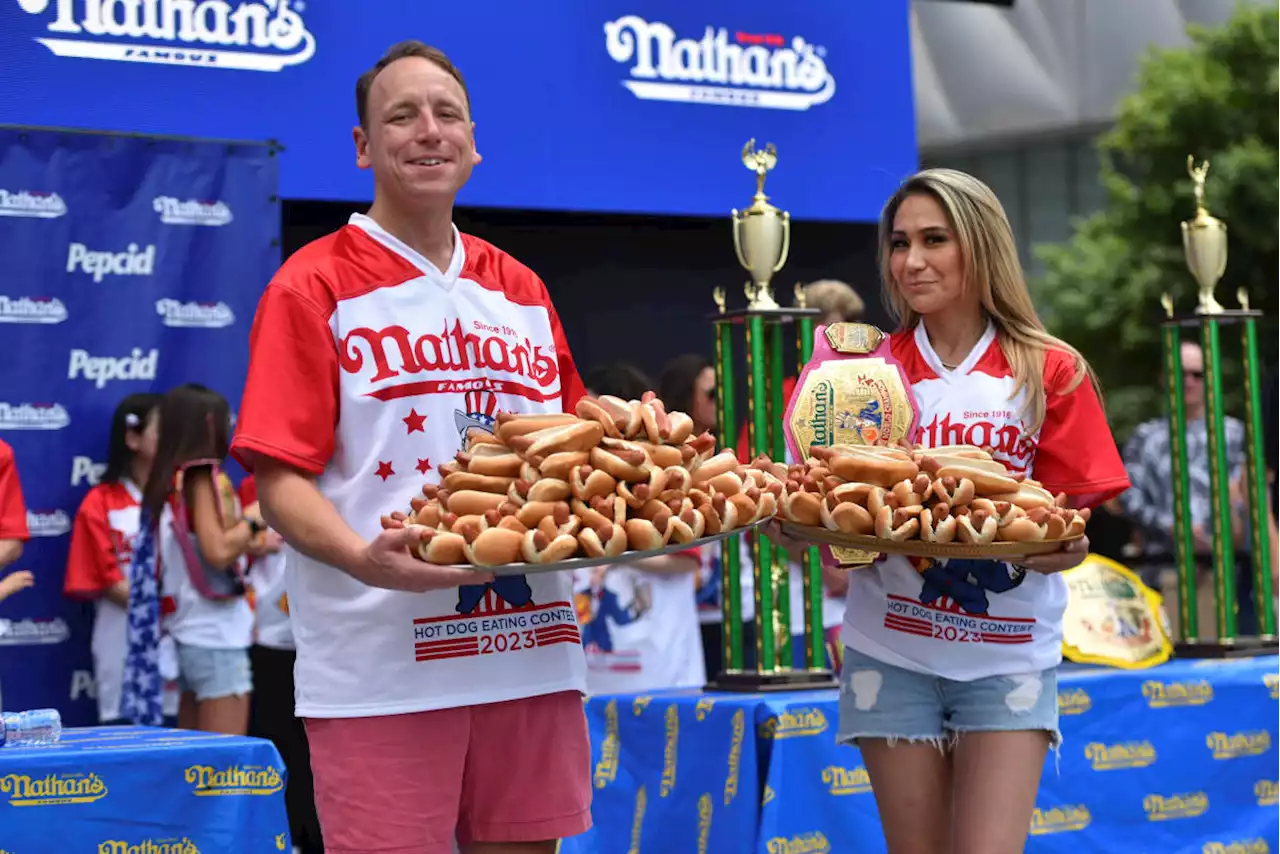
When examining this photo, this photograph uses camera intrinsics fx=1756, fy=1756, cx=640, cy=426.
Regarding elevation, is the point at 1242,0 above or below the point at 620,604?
above

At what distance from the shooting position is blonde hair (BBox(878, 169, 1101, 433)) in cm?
340

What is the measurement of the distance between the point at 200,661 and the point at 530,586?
11.8 ft

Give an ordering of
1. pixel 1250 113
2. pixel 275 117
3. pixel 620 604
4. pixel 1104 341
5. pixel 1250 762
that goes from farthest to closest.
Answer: pixel 1104 341, pixel 1250 113, pixel 275 117, pixel 620 604, pixel 1250 762

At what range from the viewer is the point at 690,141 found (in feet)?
26.0

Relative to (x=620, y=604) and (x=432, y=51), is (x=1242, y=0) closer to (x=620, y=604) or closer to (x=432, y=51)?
(x=620, y=604)

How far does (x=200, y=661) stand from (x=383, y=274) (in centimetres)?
364

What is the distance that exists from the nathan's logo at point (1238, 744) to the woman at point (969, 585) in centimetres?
184

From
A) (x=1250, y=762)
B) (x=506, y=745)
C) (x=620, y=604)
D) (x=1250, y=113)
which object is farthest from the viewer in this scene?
(x=1250, y=113)

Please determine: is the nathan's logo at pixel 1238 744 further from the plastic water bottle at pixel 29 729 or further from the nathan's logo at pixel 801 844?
the plastic water bottle at pixel 29 729

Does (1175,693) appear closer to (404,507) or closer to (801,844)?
(801,844)

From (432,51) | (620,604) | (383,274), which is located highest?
(432,51)

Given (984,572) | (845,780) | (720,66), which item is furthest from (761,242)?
(720,66)

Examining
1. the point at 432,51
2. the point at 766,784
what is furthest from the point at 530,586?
the point at 766,784

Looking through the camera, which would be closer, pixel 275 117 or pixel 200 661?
pixel 200 661
